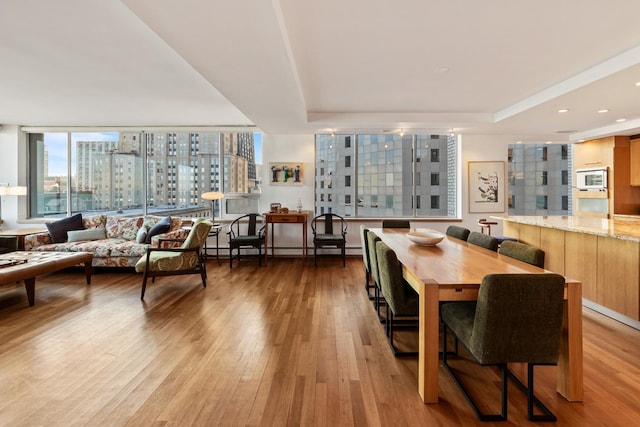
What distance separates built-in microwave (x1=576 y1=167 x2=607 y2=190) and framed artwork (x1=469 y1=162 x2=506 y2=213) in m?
1.31

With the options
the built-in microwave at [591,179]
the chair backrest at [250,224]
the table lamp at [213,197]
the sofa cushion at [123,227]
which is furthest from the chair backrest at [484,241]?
the sofa cushion at [123,227]

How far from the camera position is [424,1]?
88.8 inches

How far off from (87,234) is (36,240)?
697 millimetres

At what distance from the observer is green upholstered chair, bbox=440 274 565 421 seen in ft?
5.24

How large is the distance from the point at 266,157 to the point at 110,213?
138 inches

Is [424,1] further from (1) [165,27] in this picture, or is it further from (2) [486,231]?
(2) [486,231]

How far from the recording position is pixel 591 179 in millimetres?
5738

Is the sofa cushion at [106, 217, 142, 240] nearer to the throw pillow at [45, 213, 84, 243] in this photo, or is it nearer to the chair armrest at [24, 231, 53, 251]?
the throw pillow at [45, 213, 84, 243]

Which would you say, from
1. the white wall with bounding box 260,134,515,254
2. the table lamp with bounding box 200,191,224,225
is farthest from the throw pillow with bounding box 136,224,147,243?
the white wall with bounding box 260,134,515,254

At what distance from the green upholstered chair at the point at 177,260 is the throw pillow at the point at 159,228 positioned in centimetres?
93

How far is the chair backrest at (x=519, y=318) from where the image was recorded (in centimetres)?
160

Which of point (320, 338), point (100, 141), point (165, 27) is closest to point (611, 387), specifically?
point (320, 338)

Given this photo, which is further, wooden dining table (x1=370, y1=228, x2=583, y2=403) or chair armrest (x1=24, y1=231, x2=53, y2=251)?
chair armrest (x1=24, y1=231, x2=53, y2=251)

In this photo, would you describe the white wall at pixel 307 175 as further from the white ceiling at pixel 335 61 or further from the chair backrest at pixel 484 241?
the chair backrest at pixel 484 241
